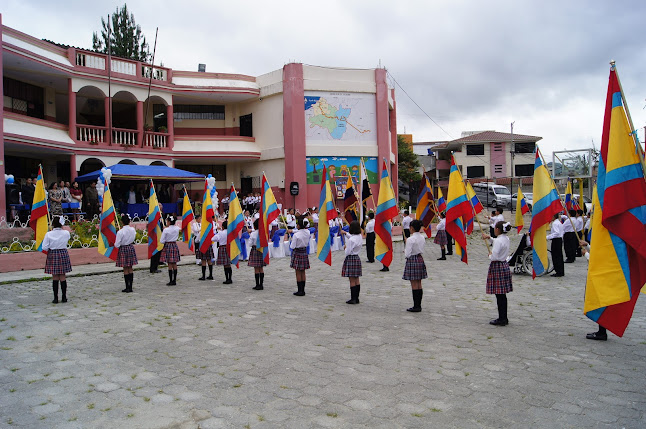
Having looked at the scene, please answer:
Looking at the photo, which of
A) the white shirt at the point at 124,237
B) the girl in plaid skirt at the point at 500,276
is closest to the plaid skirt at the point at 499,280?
the girl in plaid skirt at the point at 500,276

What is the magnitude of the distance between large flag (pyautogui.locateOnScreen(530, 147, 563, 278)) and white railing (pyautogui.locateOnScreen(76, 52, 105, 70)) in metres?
22.0

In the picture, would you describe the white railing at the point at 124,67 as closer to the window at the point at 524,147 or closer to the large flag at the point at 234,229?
the large flag at the point at 234,229

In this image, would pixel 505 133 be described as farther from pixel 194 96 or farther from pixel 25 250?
pixel 25 250

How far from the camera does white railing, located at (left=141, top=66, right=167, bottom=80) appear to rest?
25297 millimetres

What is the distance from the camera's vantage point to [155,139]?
83.1ft

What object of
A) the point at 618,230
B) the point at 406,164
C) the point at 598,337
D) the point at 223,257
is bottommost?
the point at 598,337

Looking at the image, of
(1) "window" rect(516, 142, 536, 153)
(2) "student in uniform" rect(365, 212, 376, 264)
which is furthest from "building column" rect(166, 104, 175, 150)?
(1) "window" rect(516, 142, 536, 153)

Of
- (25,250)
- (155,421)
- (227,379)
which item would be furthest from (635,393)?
(25,250)

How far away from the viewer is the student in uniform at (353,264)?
30.9 ft

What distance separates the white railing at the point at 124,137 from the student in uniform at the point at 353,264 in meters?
17.9

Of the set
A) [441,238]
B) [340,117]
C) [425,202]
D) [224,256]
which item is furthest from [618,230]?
[340,117]

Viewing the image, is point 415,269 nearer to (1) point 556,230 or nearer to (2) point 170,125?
(1) point 556,230

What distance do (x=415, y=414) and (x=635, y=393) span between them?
236 cm

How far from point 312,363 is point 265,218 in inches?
225
